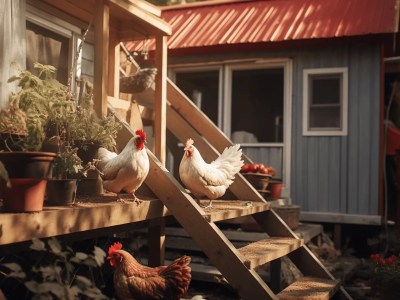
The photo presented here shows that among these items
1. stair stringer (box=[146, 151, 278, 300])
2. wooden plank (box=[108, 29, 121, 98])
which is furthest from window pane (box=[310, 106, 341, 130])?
stair stringer (box=[146, 151, 278, 300])

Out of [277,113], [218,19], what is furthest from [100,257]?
[277,113]

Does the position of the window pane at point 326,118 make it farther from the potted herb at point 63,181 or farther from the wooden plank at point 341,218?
the potted herb at point 63,181

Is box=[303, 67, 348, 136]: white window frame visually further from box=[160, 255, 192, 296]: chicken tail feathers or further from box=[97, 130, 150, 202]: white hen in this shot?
box=[160, 255, 192, 296]: chicken tail feathers

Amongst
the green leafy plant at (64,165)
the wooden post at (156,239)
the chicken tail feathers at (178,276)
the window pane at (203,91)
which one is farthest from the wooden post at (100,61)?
the window pane at (203,91)

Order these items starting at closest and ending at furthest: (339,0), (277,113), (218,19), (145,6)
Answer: (145,6) → (339,0) → (218,19) → (277,113)

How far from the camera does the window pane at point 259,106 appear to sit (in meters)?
11.8

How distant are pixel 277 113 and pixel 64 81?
783 centimetres

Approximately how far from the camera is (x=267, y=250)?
151 inches

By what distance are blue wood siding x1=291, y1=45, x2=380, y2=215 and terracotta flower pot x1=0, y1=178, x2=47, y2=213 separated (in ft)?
19.7

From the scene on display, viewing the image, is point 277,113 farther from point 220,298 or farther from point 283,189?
point 220,298

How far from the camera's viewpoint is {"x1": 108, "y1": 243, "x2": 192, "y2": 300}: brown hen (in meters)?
3.05

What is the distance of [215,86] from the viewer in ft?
38.6

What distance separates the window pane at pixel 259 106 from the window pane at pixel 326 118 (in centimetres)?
344

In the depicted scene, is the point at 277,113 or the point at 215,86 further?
the point at 277,113
